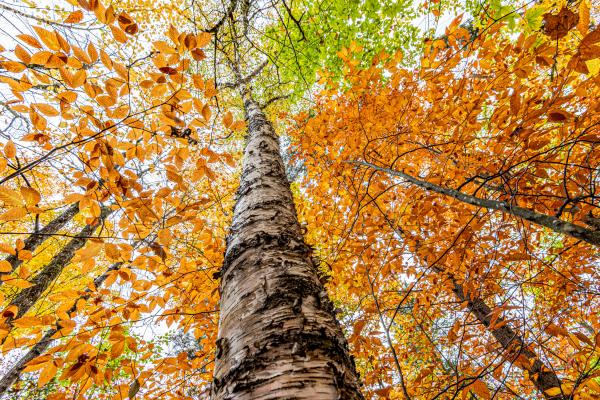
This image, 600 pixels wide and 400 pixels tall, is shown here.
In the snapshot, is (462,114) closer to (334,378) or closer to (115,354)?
(334,378)

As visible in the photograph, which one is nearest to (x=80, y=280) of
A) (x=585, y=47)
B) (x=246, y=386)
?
(x=246, y=386)

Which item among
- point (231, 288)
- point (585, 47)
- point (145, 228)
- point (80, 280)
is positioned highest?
point (80, 280)

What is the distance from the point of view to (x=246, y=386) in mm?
711

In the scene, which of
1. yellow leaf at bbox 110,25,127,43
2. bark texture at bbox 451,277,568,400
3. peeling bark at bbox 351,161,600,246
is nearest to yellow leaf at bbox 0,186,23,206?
yellow leaf at bbox 110,25,127,43

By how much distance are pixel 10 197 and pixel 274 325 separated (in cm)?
143

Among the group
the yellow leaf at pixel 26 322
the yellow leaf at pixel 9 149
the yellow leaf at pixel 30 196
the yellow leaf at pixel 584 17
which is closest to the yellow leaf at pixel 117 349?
the yellow leaf at pixel 26 322

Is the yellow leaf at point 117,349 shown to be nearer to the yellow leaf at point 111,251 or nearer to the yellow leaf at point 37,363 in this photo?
the yellow leaf at point 37,363

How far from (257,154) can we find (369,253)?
177 centimetres

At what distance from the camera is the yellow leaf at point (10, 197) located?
118 centimetres

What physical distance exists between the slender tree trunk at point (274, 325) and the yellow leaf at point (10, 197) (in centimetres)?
105

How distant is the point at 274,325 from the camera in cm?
84

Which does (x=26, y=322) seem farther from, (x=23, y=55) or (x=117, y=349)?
(x=23, y=55)

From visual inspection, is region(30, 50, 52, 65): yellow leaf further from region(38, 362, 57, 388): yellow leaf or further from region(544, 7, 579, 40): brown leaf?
region(544, 7, 579, 40): brown leaf

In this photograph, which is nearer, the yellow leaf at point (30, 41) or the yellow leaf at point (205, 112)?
the yellow leaf at point (30, 41)
